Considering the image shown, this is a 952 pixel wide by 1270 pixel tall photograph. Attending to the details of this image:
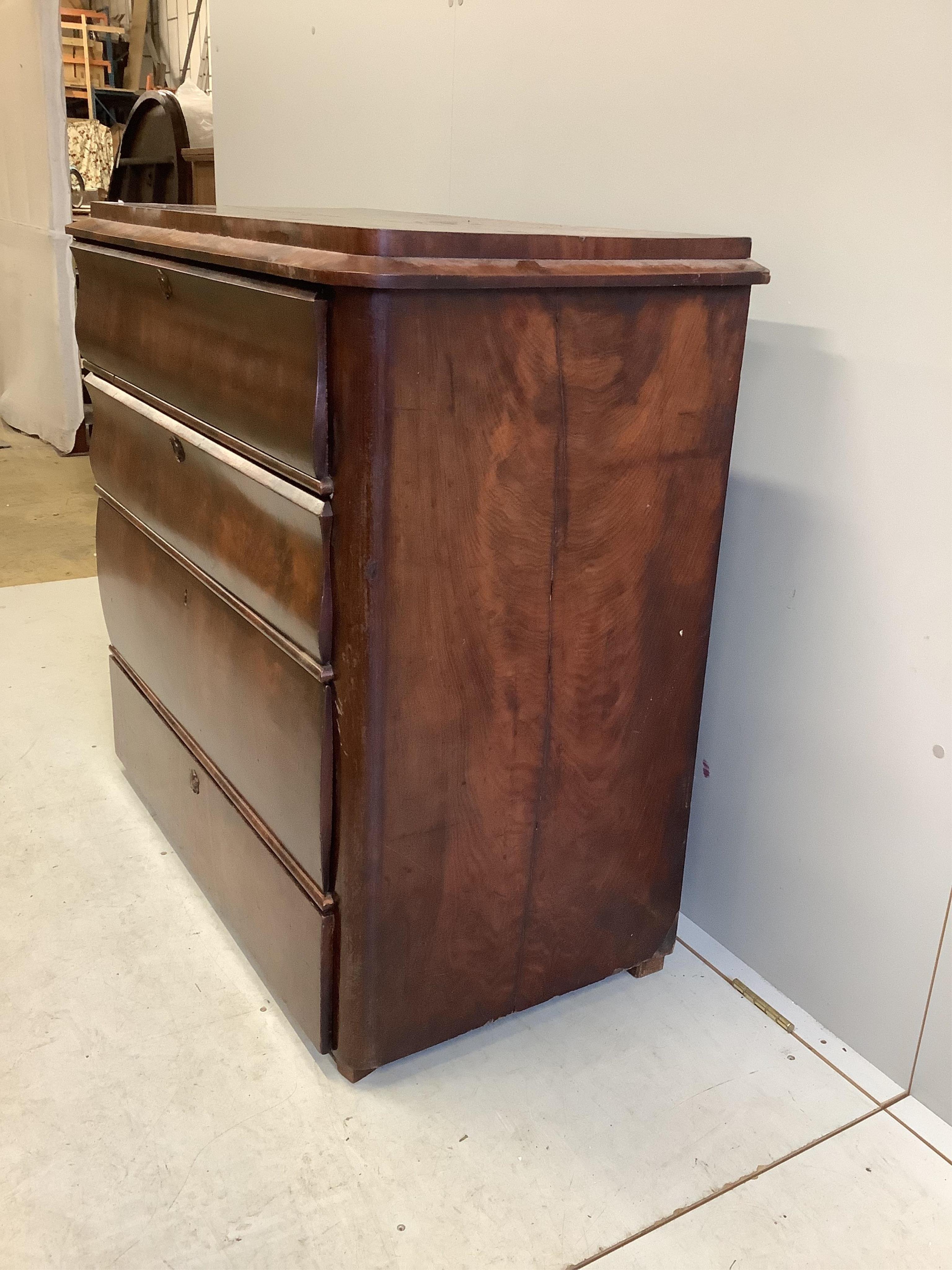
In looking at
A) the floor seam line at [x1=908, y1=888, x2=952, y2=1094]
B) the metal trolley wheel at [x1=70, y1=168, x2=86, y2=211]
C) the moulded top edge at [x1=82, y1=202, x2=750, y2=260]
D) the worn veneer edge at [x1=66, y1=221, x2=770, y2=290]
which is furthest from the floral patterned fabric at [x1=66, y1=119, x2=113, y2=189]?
the floor seam line at [x1=908, y1=888, x2=952, y2=1094]

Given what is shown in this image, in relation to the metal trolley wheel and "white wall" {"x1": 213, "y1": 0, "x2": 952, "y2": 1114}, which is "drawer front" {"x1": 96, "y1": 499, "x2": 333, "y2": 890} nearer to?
"white wall" {"x1": 213, "y1": 0, "x2": 952, "y2": 1114}

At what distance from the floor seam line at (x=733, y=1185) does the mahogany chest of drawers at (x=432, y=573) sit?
0.33m

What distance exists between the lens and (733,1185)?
47.7 inches

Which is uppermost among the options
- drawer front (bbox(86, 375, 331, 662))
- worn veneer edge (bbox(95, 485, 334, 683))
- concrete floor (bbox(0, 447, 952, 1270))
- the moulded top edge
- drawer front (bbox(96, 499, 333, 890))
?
the moulded top edge

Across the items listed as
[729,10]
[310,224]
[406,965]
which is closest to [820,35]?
[729,10]

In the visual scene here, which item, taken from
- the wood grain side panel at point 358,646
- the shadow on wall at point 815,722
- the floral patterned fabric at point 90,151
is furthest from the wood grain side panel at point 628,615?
the floral patterned fabric at point 90,151

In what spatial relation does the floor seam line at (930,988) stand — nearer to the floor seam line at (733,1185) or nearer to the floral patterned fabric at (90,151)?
the floor seam line at (733,1185)

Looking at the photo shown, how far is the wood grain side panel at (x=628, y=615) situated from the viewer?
1168 mm

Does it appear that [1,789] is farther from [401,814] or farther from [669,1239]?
[669,1239]

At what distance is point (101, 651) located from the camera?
2578mm

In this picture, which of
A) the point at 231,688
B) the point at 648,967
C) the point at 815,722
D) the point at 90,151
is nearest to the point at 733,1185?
the point at 648,967

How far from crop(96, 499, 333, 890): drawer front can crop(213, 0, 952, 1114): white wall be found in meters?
0.65

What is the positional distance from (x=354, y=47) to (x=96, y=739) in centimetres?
153

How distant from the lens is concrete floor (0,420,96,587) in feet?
10.2
